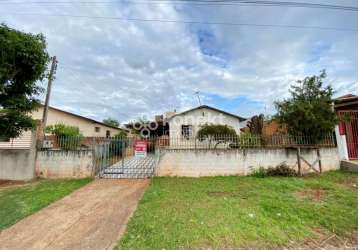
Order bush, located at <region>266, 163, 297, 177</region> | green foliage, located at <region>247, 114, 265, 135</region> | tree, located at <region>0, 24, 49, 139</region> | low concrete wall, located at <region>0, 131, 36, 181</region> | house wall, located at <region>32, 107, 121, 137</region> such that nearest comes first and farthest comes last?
tree, located at <region>0, 24, 49, 139</region>, low concrete wall, located at <region>0, 131, 36, 181</region>, bush, located at <region>266, 163, 297, 177</region>, green foliage, located at <region>247, 114, 265, 135</region>, house wall, located at <region>32, 107, 121, 137</region>

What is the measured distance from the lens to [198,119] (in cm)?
1917

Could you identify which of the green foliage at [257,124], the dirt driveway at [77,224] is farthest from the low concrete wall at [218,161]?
the green foliage at [257,124]

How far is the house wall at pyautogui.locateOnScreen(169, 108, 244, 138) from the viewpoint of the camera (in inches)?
749

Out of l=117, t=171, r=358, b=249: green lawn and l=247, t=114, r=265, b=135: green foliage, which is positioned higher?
l=247, t=114, r=265, b=135: green foliage

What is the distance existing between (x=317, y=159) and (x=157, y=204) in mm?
8211

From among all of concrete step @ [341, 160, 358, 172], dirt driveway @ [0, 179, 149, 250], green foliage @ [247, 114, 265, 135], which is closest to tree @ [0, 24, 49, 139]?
dirt driveway @ [0, 179, 149, 250]

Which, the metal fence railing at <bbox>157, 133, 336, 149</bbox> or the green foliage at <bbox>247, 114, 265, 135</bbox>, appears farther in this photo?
the green foliage at <bbox>247, 114, 265, 135</bbox>

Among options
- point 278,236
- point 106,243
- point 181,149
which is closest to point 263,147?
point 181,149

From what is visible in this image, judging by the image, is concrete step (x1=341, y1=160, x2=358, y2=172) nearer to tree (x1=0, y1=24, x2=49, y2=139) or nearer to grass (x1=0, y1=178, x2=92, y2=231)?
grass (x1=0, y1=178, x2=92, y2=231)

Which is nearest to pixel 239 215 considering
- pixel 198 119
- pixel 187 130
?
pixel 187 130

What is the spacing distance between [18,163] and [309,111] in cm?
1263

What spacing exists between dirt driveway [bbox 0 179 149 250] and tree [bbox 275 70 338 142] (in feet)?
24.1

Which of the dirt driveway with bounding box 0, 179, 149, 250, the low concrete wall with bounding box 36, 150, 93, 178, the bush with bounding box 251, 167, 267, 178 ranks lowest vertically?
the dirt driveway with bounding box 0, 179, 149, 250

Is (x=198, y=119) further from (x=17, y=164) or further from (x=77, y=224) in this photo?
(x=77, y=224)
